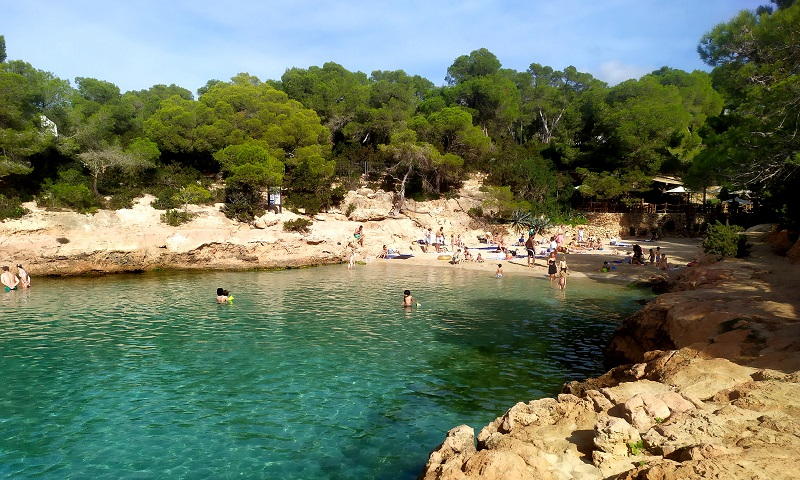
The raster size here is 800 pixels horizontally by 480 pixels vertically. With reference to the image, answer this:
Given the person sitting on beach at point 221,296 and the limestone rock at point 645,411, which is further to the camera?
the person sitting on beach at point 221,296

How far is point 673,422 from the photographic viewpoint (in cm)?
573

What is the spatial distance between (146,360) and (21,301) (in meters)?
10.9

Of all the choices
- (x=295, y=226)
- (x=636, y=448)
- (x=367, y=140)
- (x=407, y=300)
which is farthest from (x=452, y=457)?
(x=367, y=140)

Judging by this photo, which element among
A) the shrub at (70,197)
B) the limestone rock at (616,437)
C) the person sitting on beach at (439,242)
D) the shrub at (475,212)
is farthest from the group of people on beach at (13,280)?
the shrub at (475,212)

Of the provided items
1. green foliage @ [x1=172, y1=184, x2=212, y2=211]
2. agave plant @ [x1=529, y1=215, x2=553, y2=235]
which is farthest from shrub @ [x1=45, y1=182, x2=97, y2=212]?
agave plant @ [x1=529, y1=215, x2=553, y2=235]

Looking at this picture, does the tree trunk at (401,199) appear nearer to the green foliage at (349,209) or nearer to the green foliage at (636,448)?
the green foliage at (349,209)

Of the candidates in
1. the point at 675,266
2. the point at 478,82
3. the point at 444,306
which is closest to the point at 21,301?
the point at 444,306

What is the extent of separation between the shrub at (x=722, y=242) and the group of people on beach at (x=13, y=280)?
1258 inches

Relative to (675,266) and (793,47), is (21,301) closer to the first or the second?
(793,47)

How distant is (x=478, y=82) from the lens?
2175 inches

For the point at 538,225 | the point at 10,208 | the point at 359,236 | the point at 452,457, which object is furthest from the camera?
the point at 538,225

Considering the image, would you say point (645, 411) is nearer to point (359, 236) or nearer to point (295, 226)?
point (359, 236)

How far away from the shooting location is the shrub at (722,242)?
22312 mm

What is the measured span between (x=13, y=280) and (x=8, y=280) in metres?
0.27
